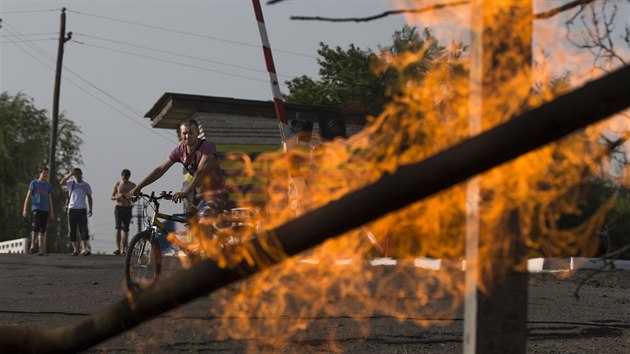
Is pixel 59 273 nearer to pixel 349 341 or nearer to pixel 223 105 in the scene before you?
pixel 349 341

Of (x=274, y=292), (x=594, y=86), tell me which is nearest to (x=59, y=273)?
(x=274, y=292)

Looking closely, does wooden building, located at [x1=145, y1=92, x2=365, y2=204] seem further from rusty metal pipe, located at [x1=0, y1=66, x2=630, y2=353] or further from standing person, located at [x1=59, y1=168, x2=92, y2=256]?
rusty metal pipe, located at [x1=0, y1=66, x2=630, y2=353]

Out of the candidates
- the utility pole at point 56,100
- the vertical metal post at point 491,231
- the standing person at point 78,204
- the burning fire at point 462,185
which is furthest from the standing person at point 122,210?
the utility pole at point 56,100

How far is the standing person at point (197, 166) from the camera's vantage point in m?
9.08

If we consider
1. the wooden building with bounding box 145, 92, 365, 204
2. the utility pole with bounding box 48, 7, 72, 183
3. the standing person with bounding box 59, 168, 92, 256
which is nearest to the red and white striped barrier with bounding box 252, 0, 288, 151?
the standing person with bounding box 59, 168, 92, 256

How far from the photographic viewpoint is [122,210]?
1906cm

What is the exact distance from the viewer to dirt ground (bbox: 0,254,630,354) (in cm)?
714

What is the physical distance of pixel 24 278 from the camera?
12734 mm

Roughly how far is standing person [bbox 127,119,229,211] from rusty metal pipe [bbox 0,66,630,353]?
6.11m

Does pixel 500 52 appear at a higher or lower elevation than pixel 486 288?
higher

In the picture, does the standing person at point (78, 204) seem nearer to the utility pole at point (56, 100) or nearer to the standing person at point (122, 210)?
the standing person at point (122, 210)

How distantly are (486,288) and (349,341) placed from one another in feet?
12.8

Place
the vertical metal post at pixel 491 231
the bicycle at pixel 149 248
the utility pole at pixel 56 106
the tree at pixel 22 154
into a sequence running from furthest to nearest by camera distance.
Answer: the tree at pixel 22 154, the utility pole at pixel 56 106, the bicycle at pixel 149 248, the vertical metal post at pixel 491 231

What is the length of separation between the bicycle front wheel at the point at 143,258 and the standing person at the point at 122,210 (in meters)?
7.58
